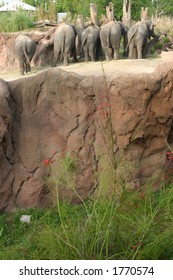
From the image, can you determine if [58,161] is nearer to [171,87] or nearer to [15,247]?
[15,247]

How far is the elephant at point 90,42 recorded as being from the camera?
291 inches

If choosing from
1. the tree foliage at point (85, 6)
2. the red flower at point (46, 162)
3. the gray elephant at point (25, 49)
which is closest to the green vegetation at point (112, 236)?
the red flower at point (46, 162)

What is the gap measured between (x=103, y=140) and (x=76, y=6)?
23.0 ft

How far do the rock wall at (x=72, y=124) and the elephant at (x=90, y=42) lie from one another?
11.0ft

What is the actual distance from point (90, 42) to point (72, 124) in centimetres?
362

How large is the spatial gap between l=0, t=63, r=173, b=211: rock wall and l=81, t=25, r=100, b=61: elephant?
3359mm

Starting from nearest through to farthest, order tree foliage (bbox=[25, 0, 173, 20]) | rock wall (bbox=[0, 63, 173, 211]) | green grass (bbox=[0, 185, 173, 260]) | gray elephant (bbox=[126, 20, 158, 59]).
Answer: green grass (bbox=[0, 185, 173, 260])
rock wall (bbox=[0, 63, 173, 211])
gray elephant (bbox=[126, 20, 158, 59])
tree foliage (bbox=[25, 0, 173, 20])

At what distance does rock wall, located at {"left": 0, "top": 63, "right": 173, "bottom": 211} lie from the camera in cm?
402

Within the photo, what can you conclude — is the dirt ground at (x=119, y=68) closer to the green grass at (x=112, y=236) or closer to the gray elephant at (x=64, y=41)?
the green grass at (x=112, y=236)

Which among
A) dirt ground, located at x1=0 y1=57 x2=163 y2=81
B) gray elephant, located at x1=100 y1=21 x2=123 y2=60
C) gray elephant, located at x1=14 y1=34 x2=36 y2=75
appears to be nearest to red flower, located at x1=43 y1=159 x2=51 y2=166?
dirt ground, located at x1=0 y1=57 x2=163 y2=81

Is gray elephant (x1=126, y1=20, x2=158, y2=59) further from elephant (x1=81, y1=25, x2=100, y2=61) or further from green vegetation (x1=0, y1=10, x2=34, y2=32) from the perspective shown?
green vegetation (x1=0, y1=10, x2=34, y2=32)

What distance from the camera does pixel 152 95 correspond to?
4070 millimetres
